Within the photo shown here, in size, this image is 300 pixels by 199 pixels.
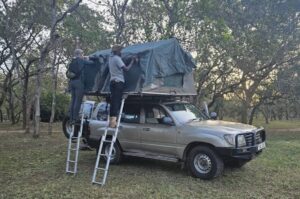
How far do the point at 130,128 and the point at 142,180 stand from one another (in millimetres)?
1694

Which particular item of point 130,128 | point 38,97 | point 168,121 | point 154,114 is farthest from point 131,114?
point 38,97

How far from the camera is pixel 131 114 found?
29.9 feet

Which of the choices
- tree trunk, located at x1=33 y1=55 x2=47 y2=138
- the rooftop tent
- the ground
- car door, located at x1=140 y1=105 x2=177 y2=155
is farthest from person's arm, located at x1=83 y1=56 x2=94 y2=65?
tree trunk, located at x1=33 y1=55 x2=47 y2=138

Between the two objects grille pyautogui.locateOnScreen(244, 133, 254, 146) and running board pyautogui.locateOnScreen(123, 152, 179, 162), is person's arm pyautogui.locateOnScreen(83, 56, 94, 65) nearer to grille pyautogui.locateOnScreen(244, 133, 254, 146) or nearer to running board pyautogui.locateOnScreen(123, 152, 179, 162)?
running board pyautogui.locateOnScreen(123, 152, 179, 162)

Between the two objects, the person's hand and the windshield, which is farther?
the windshield

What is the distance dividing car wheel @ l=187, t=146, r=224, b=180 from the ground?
179 mm

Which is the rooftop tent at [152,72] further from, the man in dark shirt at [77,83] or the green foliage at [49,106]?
the green foliage at [49,106]

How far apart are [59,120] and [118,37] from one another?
570 inches

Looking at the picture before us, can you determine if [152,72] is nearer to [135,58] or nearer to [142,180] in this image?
[135,58]

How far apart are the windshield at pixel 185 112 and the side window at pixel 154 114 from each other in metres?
0.22

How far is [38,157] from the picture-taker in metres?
10.2

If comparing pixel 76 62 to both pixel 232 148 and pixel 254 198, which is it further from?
pixel 254 198

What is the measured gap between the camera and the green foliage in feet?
90.8

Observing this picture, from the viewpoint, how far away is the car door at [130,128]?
879 centimetres
